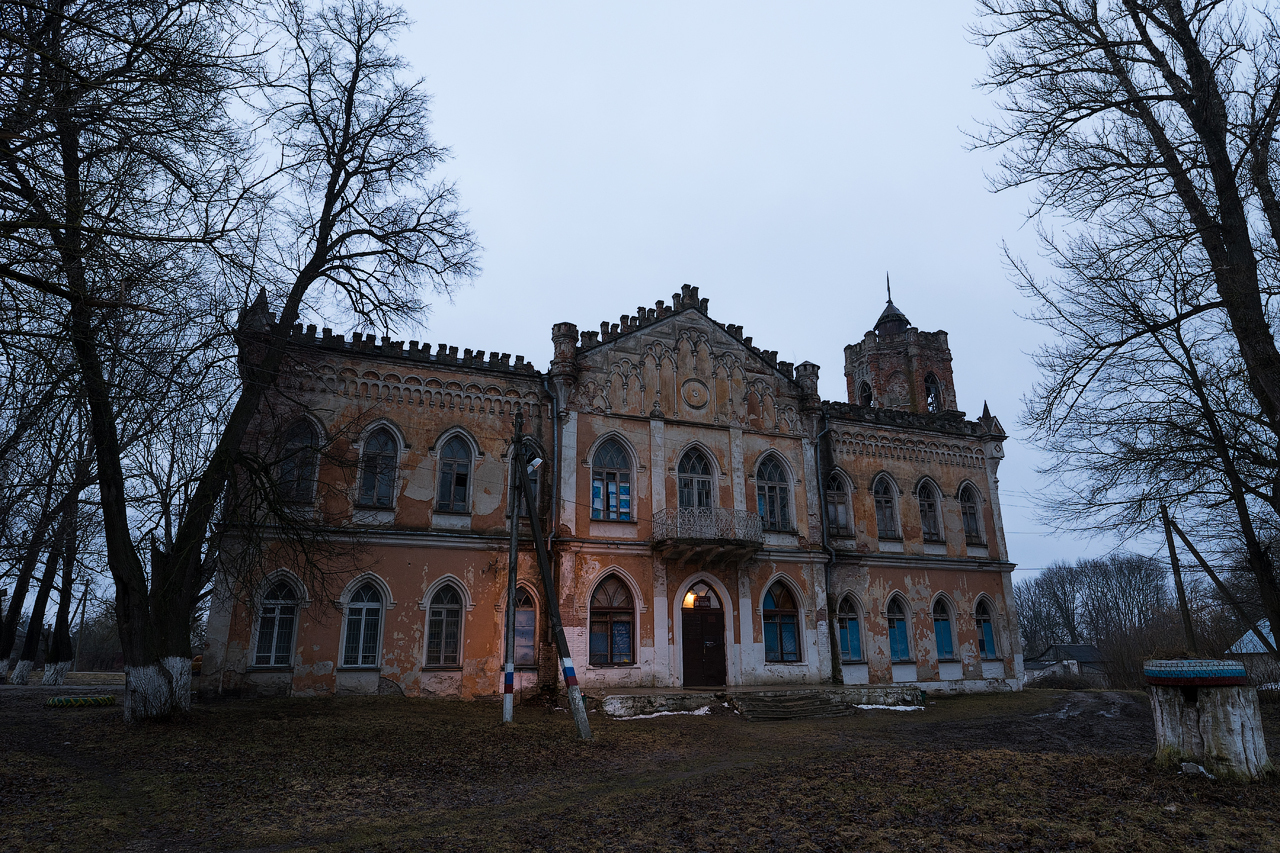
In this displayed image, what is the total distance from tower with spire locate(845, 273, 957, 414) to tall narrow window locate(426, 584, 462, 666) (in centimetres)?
1699

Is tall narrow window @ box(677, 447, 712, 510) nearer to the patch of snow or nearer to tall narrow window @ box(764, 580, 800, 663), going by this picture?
tall narrow window @ box(764, 580, 800, 663)

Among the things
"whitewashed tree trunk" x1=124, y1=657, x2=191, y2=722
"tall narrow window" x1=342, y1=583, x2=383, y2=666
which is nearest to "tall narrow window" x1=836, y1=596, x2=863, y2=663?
"tall narrow window" x1=342, y1=583, x2=383, y2=666

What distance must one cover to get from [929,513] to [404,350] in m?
17.5

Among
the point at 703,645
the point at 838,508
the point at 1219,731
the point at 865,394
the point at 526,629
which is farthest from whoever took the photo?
the point at 865,394

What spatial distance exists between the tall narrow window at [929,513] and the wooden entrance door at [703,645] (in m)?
8.50

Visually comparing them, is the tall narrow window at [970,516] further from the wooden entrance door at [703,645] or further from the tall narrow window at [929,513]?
the wooden entrance door at [703,645]

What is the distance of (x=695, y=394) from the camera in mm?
21547

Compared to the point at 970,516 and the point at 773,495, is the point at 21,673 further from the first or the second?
the point at 970,516

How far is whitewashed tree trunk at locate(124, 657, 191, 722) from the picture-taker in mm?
11758

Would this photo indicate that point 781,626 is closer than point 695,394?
Yes

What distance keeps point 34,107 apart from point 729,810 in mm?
8198

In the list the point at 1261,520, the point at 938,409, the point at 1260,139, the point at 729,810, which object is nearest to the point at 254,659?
the point at 729,810

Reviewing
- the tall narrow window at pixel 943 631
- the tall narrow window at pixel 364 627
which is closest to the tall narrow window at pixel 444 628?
the tall narrow window at pixel 364 627

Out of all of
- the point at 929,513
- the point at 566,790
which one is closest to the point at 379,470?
the point at 566,790
